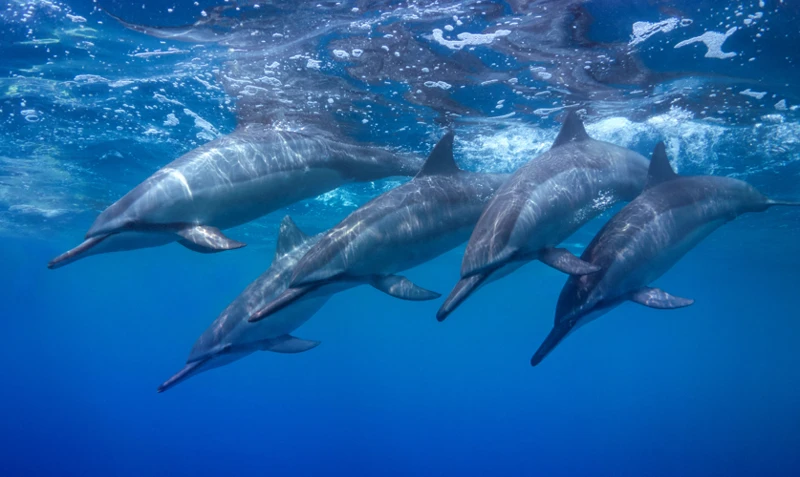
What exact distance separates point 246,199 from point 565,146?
14.8ft

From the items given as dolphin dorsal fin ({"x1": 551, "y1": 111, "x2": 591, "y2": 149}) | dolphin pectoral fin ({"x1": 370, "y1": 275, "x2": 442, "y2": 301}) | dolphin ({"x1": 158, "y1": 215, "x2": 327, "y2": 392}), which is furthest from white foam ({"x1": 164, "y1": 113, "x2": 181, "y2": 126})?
dolphin dorsal fin ({"x1": 551, "y1": 111, "x2": 591, "y2": 149})

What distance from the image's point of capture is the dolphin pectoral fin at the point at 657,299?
506cm

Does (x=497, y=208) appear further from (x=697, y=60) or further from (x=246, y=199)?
(x=697, y=60)

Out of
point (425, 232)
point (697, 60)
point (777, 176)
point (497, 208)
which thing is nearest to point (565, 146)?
point (497, 208)

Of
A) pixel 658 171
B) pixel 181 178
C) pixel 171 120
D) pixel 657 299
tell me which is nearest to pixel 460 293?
pixel 657 299

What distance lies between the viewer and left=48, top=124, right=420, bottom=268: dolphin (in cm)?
500

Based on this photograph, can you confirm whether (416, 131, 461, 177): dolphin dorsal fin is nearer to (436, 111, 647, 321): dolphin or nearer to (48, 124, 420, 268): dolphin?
(436, 111, 647, 321): dolphin

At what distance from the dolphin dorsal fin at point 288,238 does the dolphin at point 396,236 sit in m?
2.24

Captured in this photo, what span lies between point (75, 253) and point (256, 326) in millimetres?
2572

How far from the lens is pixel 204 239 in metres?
4.95

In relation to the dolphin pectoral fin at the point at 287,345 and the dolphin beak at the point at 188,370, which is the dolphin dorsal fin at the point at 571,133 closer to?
the dolphin pectoral fin at the point at 287,345

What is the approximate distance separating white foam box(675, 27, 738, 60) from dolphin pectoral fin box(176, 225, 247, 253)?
9.59 m

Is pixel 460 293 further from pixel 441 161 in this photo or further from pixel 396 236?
pixel 441 161

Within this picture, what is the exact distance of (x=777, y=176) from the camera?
1766 cm
